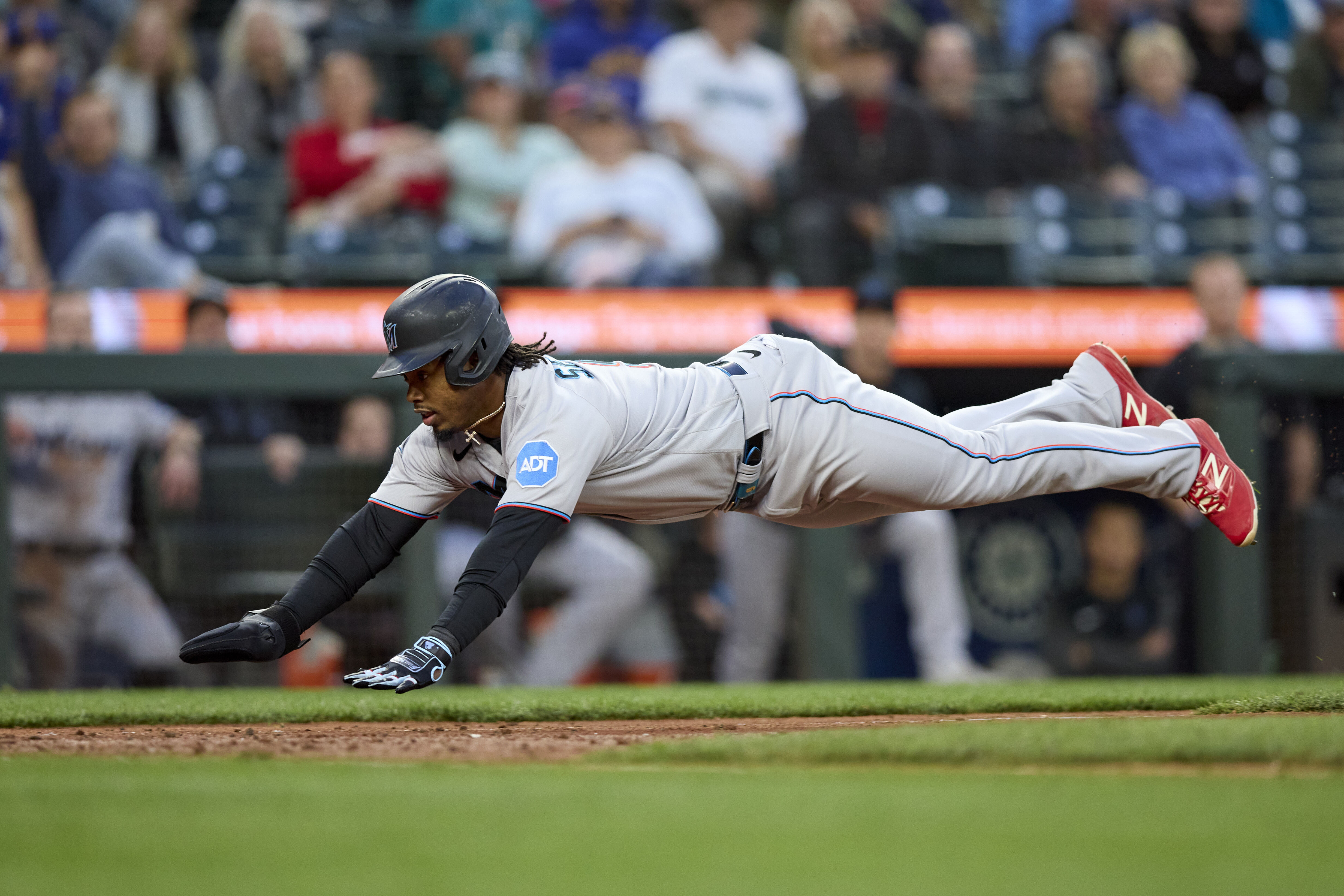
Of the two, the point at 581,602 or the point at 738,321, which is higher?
the point at 738,321

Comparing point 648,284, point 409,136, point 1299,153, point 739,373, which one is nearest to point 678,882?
point 739,373

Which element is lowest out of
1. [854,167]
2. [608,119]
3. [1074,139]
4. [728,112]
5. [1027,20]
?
[854,167]

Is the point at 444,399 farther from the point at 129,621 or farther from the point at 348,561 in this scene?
the point at 129,621

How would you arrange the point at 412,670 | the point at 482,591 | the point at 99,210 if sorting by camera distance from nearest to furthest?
the point at 412,670 < the point at 482,591 < the point at 99,210

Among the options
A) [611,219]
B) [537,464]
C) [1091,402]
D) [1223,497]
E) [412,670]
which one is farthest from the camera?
[611,219]

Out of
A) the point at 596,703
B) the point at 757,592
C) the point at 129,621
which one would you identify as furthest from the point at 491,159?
the point at 596,703

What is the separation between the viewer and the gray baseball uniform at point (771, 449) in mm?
4172

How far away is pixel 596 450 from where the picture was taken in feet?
13.1

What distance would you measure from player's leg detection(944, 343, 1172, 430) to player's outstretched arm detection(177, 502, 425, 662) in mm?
1757

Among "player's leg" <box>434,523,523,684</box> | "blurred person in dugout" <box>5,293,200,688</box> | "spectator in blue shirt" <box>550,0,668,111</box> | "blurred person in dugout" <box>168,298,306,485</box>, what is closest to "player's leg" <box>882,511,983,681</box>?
"player's leg" <box>434,523,523,684</box>

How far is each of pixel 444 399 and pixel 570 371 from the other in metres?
0.35

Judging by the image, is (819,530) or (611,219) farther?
(611,219)

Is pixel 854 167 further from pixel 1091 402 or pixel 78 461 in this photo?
pixel 1091 402

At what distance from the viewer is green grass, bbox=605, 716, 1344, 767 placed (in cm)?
338
